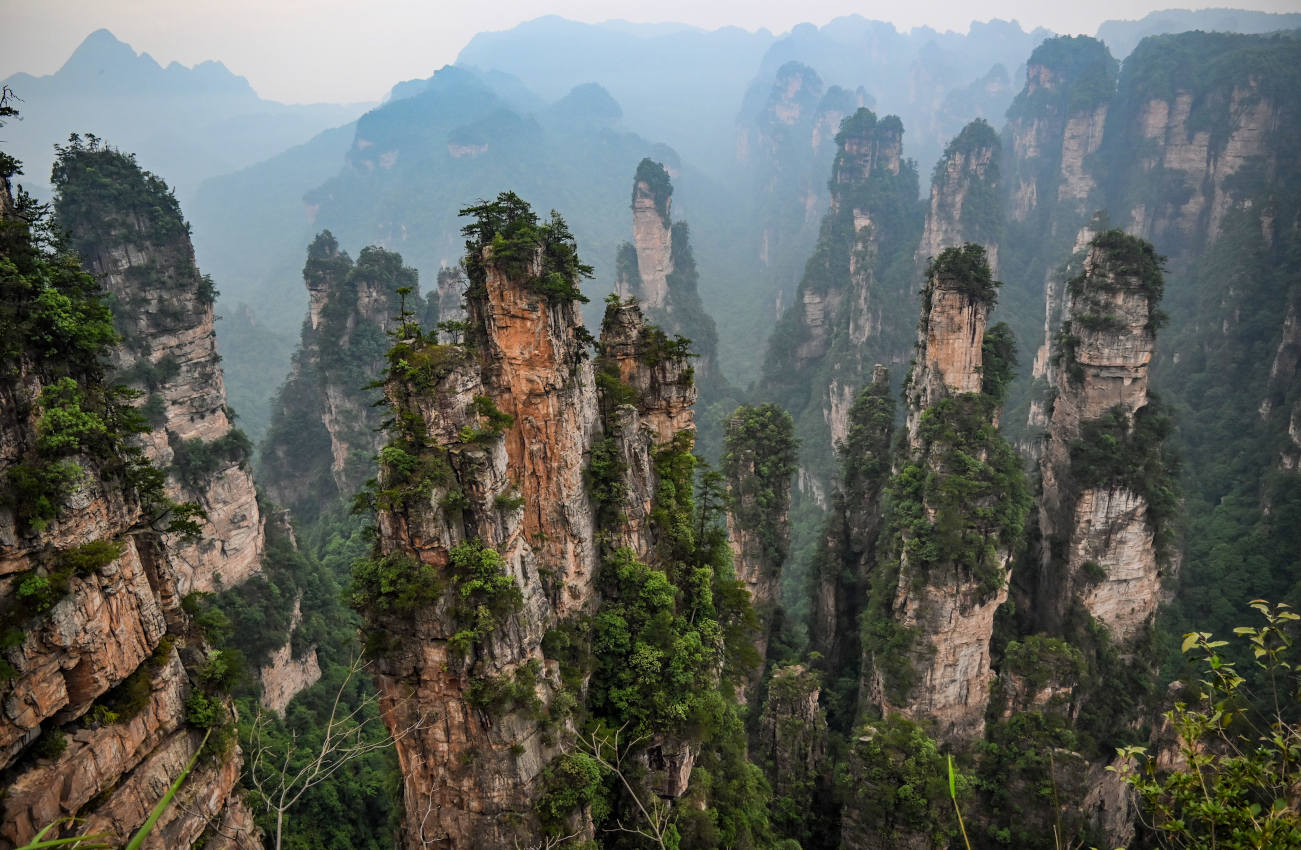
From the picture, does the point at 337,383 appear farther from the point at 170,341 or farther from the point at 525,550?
the point at 525,550

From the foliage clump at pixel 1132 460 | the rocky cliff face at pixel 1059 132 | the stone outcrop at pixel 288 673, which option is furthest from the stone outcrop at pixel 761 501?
the rocky cliff face at pixel 1059 132

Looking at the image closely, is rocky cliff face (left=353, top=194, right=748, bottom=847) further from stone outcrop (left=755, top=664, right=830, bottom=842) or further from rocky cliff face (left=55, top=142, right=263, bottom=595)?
rocky cliff face (left=55, top=142, right=263, bottom=595)

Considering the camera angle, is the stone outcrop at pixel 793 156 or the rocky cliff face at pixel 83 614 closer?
the rocky cliff face at pixel 83 614

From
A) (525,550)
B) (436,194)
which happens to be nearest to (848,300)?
(525,550)

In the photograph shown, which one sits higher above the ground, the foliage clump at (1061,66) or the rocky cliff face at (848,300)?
the foliage clump at (1061,66)

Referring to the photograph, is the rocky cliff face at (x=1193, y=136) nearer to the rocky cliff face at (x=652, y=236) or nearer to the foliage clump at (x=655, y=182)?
the rocky cliff face at (x=652, y=236)

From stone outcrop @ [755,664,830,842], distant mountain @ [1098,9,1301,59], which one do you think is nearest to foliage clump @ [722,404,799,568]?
stone outcrop @ [755,664,830,842]
